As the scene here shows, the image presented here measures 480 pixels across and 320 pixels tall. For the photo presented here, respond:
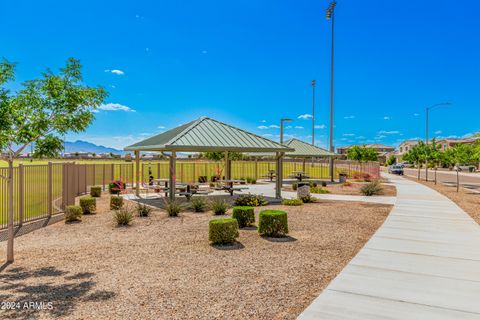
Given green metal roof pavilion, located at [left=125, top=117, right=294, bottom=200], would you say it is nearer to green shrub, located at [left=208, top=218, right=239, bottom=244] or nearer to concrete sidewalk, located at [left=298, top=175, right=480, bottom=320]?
green shrub, located at [left=208, top=218, right=239, bottom=244]

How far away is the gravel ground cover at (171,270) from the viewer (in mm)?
5289

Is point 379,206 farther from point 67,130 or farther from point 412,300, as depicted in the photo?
point 67,130

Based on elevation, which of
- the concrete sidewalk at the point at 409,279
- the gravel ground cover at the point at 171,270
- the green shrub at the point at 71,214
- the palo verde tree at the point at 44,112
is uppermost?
the palo verde tree at the point at 44,112

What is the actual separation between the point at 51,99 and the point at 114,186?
48.6 ft

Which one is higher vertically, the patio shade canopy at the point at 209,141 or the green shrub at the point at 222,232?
the patio shade canopy at the point at 209,141

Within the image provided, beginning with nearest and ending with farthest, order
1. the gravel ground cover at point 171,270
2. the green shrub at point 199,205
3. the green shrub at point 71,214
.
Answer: the gravel ground cover at point 171,270, the green shrub at point 71,214, the green shrub at point 199,205

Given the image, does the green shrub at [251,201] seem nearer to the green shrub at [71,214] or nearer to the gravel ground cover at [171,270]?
the gravel ground cover at [171,270]

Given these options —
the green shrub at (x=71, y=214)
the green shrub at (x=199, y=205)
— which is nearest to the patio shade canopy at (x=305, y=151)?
the green shrub at (x=199, y=205)

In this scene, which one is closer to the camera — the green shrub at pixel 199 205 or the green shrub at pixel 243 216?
the green shrub at pixel 243 216

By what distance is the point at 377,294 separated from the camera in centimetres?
570

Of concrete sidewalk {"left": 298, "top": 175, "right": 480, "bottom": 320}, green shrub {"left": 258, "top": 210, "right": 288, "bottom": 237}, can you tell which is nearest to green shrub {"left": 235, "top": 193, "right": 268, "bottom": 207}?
green shrub {"left": 258, "top": 210, "right": 288, "bottom": 237}

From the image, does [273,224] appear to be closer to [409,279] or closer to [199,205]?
[409,279]

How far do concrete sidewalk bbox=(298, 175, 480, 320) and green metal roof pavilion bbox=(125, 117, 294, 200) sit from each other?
926cm

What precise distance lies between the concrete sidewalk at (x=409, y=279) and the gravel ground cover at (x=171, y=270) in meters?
0.40
